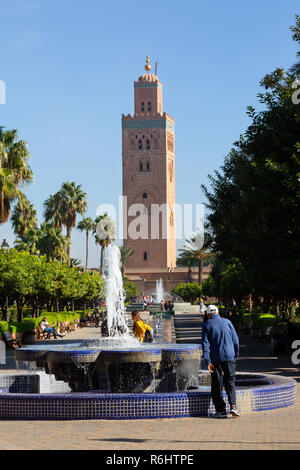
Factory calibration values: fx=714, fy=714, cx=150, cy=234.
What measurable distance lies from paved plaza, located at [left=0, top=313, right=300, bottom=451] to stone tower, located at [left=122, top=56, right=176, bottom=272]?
333 ft

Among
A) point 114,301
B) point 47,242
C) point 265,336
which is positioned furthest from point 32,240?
point 114,301

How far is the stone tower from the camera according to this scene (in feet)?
364

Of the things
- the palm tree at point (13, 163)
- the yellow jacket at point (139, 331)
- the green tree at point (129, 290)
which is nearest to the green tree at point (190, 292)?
the green tree at point (129, 290)

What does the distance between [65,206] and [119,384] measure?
165ft

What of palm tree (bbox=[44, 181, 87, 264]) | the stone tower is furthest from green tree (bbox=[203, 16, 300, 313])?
the stone tower

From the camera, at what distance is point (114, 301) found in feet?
50.4

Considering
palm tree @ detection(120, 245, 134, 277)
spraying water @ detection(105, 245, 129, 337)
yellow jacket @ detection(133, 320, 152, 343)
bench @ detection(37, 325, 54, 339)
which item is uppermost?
palm tree @ detection(120, 245, 134, 277)

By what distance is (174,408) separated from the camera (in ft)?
30.1

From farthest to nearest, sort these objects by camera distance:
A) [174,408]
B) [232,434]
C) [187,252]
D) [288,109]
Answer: [187,252] < [288,109] < [174,408] < [232,434]

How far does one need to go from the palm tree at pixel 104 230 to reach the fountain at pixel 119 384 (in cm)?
6381

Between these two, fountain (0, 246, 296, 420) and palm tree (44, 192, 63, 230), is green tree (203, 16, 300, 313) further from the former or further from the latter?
palm tree (44, 192, 63, 230)
